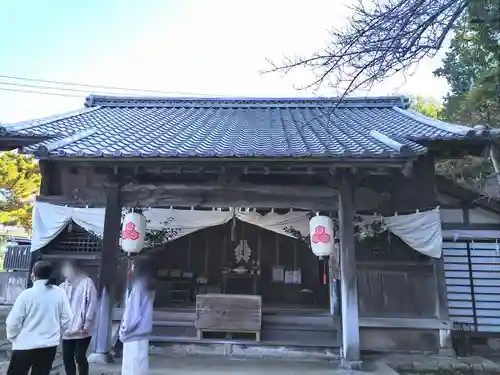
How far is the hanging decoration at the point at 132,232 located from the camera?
7.29 m

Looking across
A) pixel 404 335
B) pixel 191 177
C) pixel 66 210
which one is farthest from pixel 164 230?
pixel 404 335

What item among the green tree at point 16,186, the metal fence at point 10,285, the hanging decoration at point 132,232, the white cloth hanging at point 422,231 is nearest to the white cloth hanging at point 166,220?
the white cloth hanging at point 422,231

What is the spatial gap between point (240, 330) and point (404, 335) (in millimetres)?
3246

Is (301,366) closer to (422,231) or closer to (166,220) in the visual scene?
(422,231)

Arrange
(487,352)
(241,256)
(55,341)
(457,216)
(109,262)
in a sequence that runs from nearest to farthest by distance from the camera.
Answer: (55,341) < (109,262) < (487,352) < (457,216) < (241,256)

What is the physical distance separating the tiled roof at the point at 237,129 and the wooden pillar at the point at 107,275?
3.66ft

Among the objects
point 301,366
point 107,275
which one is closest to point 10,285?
point 107,275

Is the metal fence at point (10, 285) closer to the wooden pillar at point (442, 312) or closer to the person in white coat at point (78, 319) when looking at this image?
the person in white coat at point (78, 319)

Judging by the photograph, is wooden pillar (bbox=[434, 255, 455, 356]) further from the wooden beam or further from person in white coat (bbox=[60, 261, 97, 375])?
person in white coat (bbox=[60, 261, 97, 375])

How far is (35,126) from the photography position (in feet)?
29.0

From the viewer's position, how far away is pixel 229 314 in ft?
27.3

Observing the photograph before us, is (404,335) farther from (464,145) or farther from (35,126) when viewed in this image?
(35,126)

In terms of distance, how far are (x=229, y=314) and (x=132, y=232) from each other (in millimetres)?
2675

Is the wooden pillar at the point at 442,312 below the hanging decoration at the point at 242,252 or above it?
below
